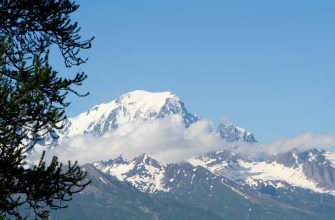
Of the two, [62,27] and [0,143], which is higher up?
[62,27]

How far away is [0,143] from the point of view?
16.0 metres

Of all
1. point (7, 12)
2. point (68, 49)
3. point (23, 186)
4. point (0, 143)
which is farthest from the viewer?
point (68, 49)

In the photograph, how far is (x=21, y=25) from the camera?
64.7 feet

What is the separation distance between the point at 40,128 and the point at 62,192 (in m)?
2.05

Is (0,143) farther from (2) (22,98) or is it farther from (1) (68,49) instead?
(1) (68,49)

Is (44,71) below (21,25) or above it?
below

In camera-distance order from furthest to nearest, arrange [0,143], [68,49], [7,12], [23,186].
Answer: [68,49] → [7,12] → [23,186] → [0,143]

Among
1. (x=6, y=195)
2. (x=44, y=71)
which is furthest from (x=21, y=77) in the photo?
(x=6, y=195)

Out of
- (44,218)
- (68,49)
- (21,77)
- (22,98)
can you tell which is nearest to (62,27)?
(68,49)

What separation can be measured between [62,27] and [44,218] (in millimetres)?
5866

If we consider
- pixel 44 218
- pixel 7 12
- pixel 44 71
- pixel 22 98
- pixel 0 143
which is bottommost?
pixel 44 218

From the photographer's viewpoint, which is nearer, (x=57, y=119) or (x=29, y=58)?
(x=57, y=119)

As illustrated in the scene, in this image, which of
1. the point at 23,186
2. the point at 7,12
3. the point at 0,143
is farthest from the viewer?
the point at 7,12

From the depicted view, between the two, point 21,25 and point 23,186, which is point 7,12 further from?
point 23,186
